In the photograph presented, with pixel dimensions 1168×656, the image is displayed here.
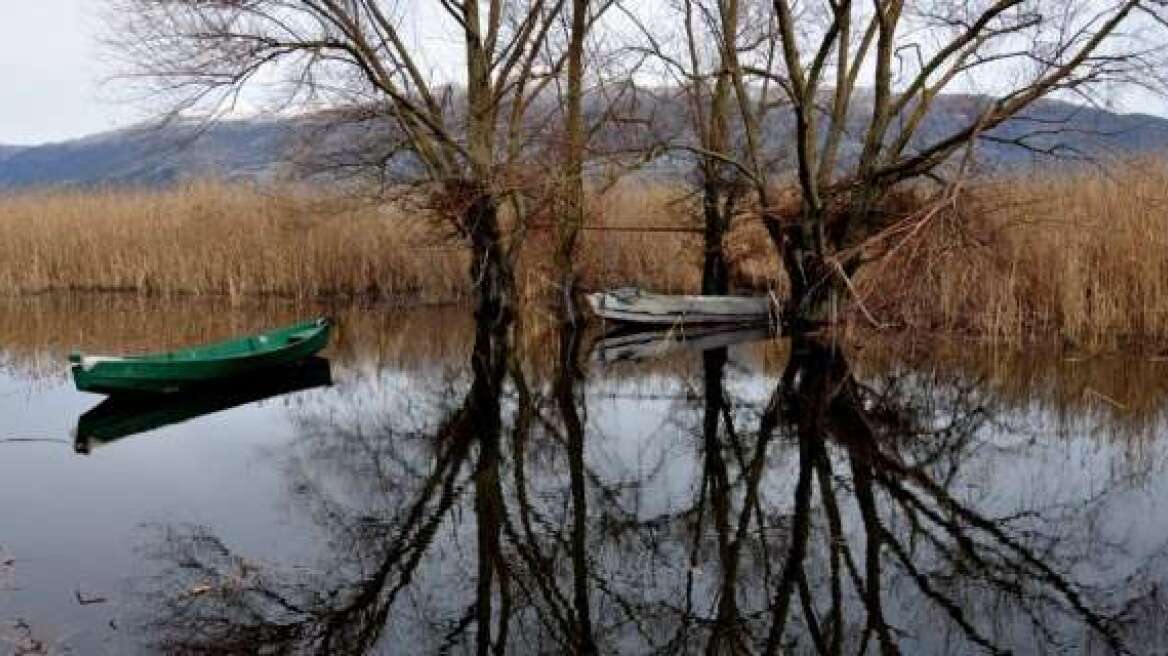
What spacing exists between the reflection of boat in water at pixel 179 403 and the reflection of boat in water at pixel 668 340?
3231mm

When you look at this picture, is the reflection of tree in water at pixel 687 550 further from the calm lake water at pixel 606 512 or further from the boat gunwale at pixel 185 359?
the boat gunwale at pixel 185 359

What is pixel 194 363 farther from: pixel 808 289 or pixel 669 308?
pixel 808 289

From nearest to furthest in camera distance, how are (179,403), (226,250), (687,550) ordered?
(687,550) < (179,403) < (226,250)

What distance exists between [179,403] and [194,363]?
1.43 ft

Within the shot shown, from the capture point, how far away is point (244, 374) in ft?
33.4

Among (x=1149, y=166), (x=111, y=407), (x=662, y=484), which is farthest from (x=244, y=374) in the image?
(x=1149, y=166)

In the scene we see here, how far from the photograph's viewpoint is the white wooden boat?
1356 centimetres

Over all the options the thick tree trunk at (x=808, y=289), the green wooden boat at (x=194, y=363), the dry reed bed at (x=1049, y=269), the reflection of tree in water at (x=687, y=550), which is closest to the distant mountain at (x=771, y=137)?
the dry reed bed at (x=1049, y=269)

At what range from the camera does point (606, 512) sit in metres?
6.22

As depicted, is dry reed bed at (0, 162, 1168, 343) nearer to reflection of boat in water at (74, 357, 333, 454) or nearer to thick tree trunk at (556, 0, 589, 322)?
thick tree trunk at (556, 0, 589, 322)

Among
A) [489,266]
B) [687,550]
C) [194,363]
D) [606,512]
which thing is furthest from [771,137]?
[687,550]

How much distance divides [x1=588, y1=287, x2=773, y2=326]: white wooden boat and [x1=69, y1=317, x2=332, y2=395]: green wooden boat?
4044 millimetres

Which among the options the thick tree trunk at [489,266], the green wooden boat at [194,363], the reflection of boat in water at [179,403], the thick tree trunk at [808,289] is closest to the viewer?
the reflection of boat in water at [179,403]

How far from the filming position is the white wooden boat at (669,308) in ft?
44.5
